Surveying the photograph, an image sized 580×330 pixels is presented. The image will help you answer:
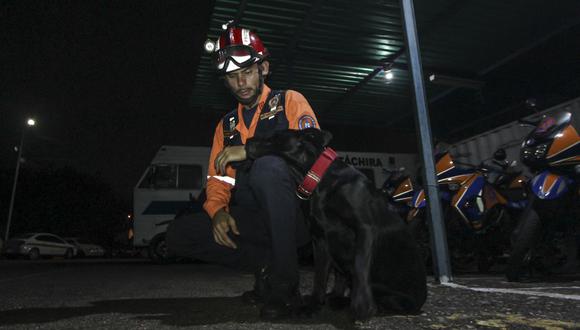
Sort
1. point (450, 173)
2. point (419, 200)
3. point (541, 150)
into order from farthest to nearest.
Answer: point (419, 200) < point (450, 173) < point (541, 150)

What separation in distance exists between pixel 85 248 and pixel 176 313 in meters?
28.9

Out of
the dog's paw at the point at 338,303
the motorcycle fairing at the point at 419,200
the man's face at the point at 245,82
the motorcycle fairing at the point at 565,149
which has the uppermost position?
the man's face at the point at 245,82

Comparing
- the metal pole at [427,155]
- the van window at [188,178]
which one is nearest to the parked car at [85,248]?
the van window at [188,178]

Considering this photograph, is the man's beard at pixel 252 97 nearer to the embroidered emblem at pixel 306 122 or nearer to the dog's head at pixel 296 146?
the embroidered emblem at pixel 306 122

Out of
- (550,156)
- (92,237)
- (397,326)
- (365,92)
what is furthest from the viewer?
(92,237)

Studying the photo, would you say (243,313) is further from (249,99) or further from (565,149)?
(565,149)

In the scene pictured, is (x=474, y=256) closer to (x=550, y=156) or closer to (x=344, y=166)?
(x=550, y=156)

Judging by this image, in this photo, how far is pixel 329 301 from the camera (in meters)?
2.38

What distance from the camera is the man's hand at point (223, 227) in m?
2.28

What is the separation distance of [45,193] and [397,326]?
43675 mm

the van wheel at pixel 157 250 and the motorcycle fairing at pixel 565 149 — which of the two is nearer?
the motorcycle fairing at pixel 565 149

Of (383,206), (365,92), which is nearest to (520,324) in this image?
(383,206)

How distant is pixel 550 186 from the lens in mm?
3811

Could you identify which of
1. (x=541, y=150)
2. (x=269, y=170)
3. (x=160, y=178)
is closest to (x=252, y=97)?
(x=269, y=170)
